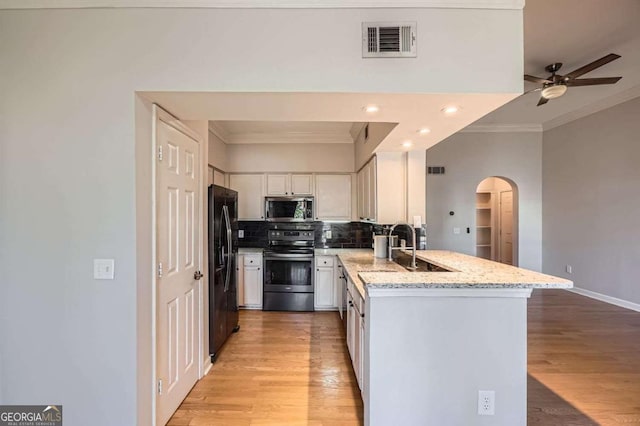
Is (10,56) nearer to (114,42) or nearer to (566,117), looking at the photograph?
(114,42)

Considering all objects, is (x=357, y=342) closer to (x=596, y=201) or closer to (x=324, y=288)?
(x=324, y=288)

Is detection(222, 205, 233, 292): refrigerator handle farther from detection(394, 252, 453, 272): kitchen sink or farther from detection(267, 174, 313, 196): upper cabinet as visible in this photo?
detection(394, 252, 453, 272): kitchen sink

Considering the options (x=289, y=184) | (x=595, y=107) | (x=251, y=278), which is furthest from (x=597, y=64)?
(x=251, y=278)

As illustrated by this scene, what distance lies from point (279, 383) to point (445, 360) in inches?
58.4

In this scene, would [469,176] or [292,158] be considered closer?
[292,158]

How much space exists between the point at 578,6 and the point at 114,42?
3596mm

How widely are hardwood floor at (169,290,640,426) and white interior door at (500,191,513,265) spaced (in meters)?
2.94

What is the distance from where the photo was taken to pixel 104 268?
5.64 feet

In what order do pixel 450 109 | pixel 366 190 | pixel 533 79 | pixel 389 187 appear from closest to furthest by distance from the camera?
pixel 450 109 → pixel 533 79 → pixel 389 187 → pixel 366 190

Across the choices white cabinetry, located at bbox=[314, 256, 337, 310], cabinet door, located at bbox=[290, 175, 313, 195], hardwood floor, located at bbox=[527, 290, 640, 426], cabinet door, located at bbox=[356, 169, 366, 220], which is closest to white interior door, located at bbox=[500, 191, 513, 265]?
hardwood floor, located at bbox=[527, 290, 640, 426]

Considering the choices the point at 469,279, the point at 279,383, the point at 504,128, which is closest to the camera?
the point at 469,279

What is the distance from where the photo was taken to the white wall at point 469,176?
223 inches

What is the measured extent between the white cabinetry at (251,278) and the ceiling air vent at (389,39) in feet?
11.4

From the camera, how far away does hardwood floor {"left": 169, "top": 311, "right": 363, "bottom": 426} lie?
2.12 metres
